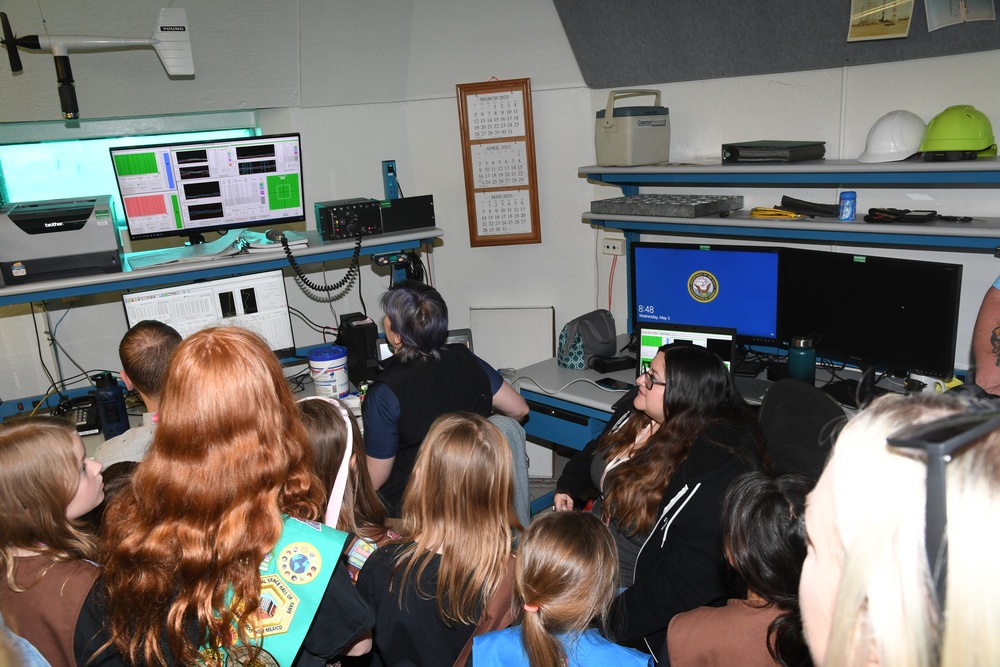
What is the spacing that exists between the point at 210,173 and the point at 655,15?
2.05 m

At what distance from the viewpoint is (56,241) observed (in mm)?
2639

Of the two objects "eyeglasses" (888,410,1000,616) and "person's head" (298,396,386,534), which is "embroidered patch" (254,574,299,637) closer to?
"person's head" (298,396,386,534)

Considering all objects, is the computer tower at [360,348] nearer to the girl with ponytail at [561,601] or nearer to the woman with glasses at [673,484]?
the woman with glasses at [673,484]

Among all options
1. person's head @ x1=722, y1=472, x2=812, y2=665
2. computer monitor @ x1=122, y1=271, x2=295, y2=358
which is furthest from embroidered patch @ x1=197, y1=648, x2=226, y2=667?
computer monitor @ x1=122, y1=271, x2=295, y2=358

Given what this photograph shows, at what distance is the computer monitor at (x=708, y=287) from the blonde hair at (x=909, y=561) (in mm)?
2288

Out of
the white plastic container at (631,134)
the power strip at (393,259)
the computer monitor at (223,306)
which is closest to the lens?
the computer monitor at (223,306)

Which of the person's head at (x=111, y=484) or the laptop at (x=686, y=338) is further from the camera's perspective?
the laptop at (x=686, y=338)

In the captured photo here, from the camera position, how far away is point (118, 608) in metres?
1.15

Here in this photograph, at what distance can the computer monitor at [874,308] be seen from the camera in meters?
2.40

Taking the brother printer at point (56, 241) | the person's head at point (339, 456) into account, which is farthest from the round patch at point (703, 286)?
the brother printer at point (56, 241)

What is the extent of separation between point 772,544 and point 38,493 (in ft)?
4.55

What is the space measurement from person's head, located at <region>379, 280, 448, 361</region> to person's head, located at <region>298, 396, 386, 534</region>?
0.61 m

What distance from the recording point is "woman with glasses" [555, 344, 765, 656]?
1646 millimetres

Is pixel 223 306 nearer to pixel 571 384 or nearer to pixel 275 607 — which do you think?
pixel 571 384
